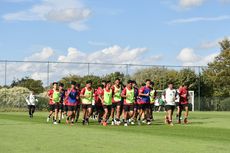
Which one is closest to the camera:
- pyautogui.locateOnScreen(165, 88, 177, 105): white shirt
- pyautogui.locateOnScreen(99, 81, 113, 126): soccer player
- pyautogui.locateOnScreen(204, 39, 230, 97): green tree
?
pyautogui.locateOnScreen(99, 81, 113, 126): soccer player

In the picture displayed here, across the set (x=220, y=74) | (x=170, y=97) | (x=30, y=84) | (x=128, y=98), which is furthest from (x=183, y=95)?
(x=220, y=74)

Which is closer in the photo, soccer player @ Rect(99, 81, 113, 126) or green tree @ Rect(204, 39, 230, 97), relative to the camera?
soccer player @ Rect(99, 81, 113, 126)

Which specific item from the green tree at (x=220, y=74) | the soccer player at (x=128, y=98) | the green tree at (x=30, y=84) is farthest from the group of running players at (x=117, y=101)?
the green tree at (x=220, y=74)

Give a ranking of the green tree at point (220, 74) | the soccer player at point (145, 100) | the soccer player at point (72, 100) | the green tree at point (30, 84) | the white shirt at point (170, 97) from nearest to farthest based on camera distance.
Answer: the soccer player at point (72, 100) → the white shirt at point (170, 97) → the soccer player at point (145, 100) → the green tree at point (30, 84) → the green tree at point (220, 74)

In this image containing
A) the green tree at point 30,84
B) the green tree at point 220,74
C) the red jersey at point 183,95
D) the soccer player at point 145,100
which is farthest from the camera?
the green tree at point 220,74

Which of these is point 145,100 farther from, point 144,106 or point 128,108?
point 128,108

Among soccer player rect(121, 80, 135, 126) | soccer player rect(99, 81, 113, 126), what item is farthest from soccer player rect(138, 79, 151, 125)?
soccer player rect(99, 81, 113, 126)

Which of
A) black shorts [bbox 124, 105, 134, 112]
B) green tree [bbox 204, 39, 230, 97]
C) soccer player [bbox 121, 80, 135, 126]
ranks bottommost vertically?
black shorts [bbox 124, 105, 134, 112]

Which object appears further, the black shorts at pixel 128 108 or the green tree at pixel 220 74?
the green tree at pixel 220 74

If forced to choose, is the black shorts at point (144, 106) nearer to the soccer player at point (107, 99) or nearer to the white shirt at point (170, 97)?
the white shirt at point (170, 97)

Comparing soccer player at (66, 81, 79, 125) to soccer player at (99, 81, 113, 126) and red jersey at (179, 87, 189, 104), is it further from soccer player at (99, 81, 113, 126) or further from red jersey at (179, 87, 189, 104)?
red jersey at (179, 87, 189, 104)

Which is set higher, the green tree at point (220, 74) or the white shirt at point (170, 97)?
the green tree at point (220, 74)

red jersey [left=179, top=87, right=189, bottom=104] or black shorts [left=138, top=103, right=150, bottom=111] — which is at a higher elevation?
red jersey [left=179, top=87, right=189, bottom=104]

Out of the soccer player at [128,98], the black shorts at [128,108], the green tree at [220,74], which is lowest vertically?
the black shorts at [128,108]
